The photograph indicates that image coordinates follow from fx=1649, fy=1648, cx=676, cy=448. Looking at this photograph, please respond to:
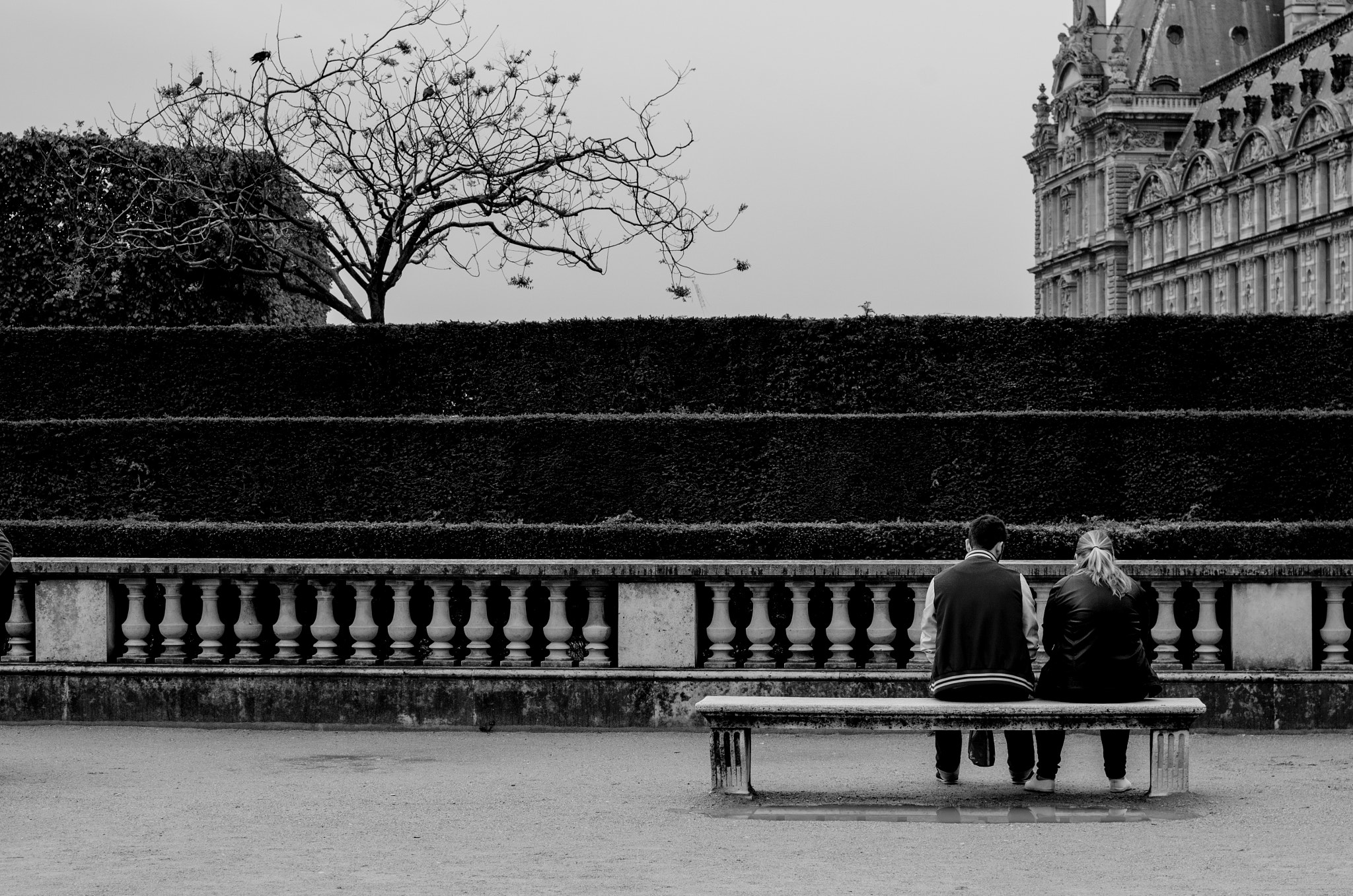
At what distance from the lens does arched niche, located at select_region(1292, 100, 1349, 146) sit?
78625mm

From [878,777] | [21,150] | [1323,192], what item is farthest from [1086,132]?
[878,777]

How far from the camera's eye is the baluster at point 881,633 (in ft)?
38.2

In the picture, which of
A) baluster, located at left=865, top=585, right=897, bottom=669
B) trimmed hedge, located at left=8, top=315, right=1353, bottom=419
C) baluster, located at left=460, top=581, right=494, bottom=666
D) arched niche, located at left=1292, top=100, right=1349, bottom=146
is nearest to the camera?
baluster, located at left=865, top=585, right=897, bottom=669

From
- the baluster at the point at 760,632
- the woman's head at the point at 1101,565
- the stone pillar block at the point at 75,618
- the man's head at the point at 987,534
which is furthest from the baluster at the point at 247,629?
the woman's head at the point at 1101,565

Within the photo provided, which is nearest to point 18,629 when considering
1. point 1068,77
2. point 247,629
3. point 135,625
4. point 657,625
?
point 135,625

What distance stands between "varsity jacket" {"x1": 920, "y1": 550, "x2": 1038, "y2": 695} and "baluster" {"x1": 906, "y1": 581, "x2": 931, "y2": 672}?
2.28 metres

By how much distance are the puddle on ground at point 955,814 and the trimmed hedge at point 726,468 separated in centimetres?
643

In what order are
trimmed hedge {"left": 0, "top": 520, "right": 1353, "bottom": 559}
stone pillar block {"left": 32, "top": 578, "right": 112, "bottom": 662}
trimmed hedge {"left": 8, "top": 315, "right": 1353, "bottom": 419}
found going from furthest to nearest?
trimmed hedge {"left": 8, "top": 315, "right": 1353, "bottom": 419}, trimmed hedge {"left": 0, "top": 520, "right": 1353, "bottom": 559}, stone pillar block {"left": 32, "top": 578, "right": 112, "bottom": 662}

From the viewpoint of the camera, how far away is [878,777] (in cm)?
1010

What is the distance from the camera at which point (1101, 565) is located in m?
9.24

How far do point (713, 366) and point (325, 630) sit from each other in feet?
20.1

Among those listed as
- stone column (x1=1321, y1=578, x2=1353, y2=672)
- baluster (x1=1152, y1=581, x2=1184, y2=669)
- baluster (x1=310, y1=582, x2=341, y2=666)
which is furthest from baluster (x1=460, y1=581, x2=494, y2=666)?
stone column (x1=1321, y1=578, x2=1353, y2=672)

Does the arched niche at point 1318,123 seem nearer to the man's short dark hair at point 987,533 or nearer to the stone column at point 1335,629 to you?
the stone column at point 1335,629

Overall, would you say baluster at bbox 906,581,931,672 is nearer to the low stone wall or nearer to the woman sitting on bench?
the low stone wall
